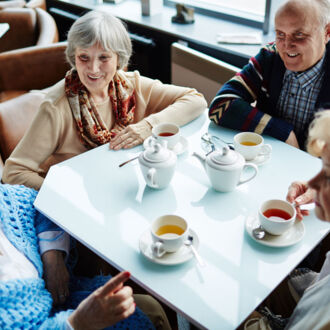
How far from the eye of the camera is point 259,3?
10.3 ft

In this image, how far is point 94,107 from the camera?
1.81 m

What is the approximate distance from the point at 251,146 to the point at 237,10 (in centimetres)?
207

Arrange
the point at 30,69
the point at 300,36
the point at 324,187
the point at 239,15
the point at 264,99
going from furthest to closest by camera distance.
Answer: the point at 239,15 < the point at 30,69 < the point at 264,99 < the point at 300,36 < the point at 324,187

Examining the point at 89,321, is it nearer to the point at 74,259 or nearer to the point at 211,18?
the point at 74,259

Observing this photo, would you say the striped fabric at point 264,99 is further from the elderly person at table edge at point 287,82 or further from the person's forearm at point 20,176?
the person's forearm at point 20,176

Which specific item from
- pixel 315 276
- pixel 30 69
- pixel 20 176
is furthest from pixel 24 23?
pixel 315 276

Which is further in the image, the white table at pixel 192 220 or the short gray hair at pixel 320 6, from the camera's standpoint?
the short gray hair at pixel 320 6

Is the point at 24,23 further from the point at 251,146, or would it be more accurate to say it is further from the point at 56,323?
the point at 56,323

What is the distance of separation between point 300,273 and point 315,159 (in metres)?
0.45

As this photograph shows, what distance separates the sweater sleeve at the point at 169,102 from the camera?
70.1 inches

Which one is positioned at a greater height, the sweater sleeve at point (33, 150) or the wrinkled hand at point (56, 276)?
the sweater sleeve at point (33, 150)

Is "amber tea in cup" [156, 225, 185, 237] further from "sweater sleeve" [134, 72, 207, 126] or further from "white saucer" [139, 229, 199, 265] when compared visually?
"sweater sleeve" [134, 72, 207, 126]

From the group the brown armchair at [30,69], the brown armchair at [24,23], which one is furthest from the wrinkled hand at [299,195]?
the brown armchair at [24,23]

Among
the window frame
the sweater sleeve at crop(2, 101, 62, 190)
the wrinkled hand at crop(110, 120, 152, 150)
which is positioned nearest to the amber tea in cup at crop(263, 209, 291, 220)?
the wrinkled hand at crop(110, 120, 152, 150)
